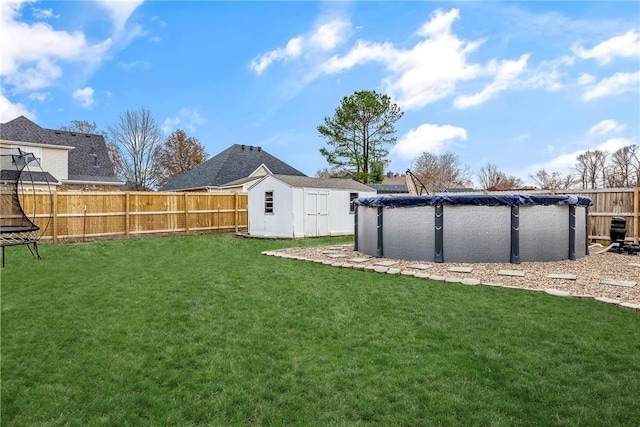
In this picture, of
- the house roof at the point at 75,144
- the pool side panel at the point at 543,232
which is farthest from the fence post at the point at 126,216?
the pool side panel at the point at 543,232

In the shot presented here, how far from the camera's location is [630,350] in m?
2.92

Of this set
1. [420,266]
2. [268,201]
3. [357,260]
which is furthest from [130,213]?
[420,266]

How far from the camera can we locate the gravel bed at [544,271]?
192 inches

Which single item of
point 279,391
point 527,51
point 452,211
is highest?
point 527,51

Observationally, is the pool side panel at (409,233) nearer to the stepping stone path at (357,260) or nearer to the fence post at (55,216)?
the stepping stone path at (357,260)

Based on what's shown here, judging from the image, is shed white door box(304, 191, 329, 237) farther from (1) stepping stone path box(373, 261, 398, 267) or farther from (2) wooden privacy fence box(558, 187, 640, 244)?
(2) wooden privacy fence box(558, 187, 640, 244)

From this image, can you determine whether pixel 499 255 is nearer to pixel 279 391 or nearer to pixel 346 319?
pixel 346 319

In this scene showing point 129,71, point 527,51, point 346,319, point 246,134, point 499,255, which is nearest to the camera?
point 346,319

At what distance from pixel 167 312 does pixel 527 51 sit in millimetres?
11713

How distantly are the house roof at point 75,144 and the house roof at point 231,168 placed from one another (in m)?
3.92

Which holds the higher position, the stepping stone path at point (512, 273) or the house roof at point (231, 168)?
the house roof at point (231, 168)

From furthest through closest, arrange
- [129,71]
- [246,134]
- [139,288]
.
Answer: [246,134] < [129,71] < [139,288]

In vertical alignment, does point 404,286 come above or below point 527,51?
below

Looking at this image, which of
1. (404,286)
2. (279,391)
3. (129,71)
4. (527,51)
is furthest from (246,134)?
(279,391)
